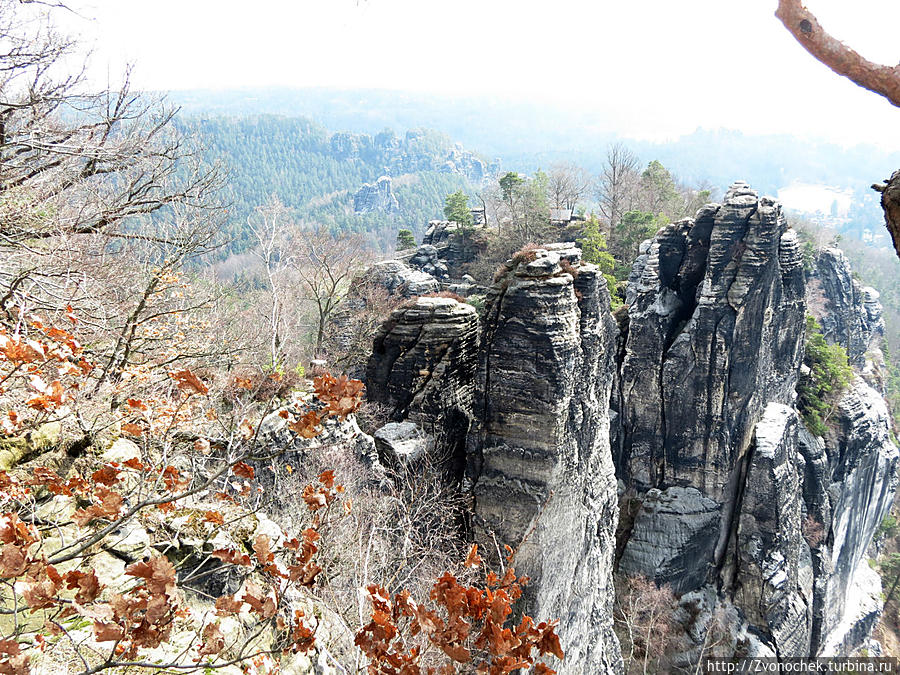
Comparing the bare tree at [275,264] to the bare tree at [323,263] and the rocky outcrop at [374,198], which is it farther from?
the rocky outcrop at [374,198]

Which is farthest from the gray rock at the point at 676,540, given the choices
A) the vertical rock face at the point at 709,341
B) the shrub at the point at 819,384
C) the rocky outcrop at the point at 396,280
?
the rocky outcrop at the point at 396,280

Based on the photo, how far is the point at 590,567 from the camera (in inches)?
497

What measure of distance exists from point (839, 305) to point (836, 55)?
4524 cm

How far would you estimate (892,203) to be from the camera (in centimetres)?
258

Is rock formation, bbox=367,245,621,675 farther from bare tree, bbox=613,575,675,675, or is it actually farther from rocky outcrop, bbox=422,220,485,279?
rocky outcrop, bbox=422,220,485,279

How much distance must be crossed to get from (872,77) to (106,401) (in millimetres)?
8969

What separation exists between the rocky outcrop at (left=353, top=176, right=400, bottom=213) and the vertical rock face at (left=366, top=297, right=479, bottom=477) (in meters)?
166

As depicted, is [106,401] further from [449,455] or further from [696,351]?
[696,351]

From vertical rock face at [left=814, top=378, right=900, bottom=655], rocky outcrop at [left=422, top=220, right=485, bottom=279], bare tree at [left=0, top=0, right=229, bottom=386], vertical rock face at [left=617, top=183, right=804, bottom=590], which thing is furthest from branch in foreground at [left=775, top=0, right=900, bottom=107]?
rocky outcrop at [left=422, top=220, right=485, bottom=279]

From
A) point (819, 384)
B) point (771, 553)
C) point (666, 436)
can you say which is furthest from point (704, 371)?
point (819, 384)

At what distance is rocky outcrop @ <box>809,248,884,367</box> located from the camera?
37500 mm

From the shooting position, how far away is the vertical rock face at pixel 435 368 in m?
14.1

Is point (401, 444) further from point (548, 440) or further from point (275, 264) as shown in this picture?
point (275, 264)

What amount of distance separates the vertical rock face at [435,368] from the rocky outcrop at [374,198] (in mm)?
165638
